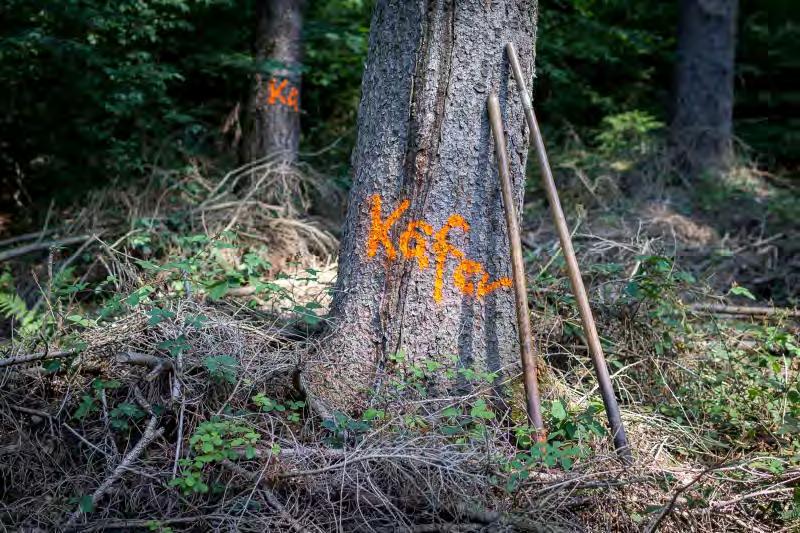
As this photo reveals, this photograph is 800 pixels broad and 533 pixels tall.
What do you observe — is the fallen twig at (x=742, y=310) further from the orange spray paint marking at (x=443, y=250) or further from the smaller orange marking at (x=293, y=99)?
the smaller orange marking at (x=293, y=99)

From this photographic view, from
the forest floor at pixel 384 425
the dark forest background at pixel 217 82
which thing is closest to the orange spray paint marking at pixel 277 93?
the dark forest background at pixel 217 82

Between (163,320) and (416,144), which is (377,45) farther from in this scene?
(163,320)

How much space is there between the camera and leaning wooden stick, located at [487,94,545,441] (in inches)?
111

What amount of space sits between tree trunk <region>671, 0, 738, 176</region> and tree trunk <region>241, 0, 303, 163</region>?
12.6ft

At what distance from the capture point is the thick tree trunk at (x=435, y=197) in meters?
3.03

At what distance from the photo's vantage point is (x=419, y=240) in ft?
10.0

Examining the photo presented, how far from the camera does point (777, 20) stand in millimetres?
7984

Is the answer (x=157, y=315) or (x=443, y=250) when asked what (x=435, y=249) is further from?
(x=157, y=315)


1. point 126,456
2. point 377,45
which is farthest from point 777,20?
point 126,456

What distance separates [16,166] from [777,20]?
26.5 ft

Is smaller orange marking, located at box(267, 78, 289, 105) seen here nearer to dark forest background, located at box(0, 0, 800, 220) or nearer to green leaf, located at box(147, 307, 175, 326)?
dark forest background, located at box(0, 0, 800, 220)

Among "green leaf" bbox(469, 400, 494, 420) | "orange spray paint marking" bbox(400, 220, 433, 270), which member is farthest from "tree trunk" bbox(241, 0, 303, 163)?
"green leaf" bbox(469, 400, 494, 420)

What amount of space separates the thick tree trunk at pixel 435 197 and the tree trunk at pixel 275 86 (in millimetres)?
2947

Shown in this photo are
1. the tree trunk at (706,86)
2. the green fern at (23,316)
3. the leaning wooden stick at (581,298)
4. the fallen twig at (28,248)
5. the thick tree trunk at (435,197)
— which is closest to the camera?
the leaning wooden stick at (581,298)
